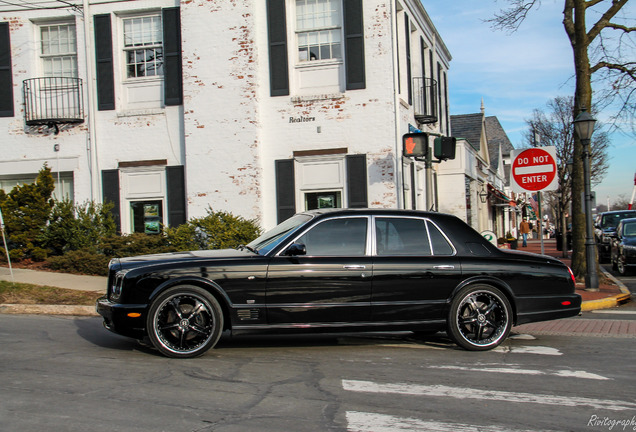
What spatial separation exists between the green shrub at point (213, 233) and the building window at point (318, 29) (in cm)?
472

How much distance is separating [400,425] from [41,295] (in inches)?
331

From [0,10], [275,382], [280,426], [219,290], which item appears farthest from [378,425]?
[0,10]

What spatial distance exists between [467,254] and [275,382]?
2.93 meters

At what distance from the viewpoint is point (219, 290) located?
6.61 meters

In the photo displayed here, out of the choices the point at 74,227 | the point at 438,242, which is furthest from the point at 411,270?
the point at 74,227

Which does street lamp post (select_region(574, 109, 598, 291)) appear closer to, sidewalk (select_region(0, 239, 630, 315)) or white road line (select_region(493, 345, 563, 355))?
sidewalk (select_region(0, 239, 630, 315))

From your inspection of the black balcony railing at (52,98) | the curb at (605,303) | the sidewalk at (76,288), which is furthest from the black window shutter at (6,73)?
the curb at (605,303)

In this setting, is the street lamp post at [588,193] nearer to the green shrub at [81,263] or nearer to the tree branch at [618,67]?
the tree branch at [618,67]

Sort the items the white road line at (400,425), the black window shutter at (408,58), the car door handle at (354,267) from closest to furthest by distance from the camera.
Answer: the white road line at (400,425)
the car door handle at (354,267)
the black window shutter at (408,58)

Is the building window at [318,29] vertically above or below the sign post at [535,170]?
above

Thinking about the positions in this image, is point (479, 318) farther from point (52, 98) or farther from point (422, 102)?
point (52, 98)

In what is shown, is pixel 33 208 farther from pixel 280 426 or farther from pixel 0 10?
pixel 280 426

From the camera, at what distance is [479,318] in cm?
726

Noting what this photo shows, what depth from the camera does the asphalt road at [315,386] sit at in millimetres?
4531
